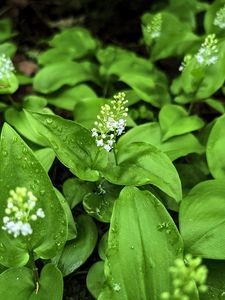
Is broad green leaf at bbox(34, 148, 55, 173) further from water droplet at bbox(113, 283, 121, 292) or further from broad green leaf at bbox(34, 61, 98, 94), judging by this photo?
water droplet at bbox(113, 283, 121, 292)

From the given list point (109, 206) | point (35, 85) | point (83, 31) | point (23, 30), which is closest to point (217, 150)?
point (109, 206)

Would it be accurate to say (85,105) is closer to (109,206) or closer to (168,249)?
(109,206)

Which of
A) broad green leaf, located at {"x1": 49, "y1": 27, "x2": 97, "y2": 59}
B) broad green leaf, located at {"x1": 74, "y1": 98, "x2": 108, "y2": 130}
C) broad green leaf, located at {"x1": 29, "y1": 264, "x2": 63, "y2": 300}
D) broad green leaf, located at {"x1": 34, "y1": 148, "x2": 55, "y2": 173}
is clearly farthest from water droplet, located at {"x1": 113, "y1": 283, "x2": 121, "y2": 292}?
broad green leaf, located at {"x1": 49, "y1": 27, "x2": 97, "y2": 59}

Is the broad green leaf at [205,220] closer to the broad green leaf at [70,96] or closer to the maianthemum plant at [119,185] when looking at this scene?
the maianthemum plant at [119,185]

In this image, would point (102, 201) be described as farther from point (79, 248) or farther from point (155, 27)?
point (155, 27)

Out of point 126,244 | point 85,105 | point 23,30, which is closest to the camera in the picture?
point 126,244

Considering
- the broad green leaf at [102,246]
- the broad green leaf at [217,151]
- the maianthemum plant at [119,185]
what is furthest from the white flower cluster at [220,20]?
the broad green leaf at [102,246]
